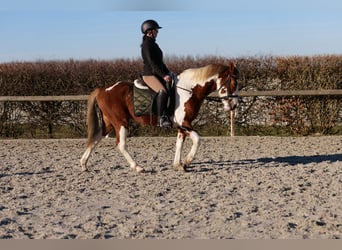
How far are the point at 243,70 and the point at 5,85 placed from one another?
19.8 ft

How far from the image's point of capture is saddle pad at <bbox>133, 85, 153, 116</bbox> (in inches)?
337

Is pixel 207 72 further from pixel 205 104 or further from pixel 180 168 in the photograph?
pixel 205 104

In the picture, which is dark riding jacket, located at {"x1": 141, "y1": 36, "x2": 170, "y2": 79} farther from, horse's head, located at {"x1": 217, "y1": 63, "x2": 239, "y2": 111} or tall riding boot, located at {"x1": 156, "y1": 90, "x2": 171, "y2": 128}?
horse's head, located at {"x1": 217, "y1": 63, "x2": 239, "y2": 111}

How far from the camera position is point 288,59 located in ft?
45.2

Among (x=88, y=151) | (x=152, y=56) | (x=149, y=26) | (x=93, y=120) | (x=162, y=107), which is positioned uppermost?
(x=149, y=26)

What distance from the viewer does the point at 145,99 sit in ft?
28.1

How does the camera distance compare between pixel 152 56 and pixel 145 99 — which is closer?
pixel 152 56

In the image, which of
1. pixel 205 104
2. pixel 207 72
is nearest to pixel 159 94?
pixel 207 72

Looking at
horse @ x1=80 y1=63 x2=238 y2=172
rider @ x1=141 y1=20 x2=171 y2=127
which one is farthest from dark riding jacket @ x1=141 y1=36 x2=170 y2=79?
horse @ x1=80 y1=63 x2=238 y2=172

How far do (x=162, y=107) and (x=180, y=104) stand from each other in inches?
11.5

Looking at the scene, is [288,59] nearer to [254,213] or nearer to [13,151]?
[13,151]

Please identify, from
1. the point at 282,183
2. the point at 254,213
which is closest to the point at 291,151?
the point at 282,183

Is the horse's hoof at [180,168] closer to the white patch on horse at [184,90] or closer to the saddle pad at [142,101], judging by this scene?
the white patch on horse at [184,90]

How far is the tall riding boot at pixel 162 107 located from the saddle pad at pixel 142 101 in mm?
145
